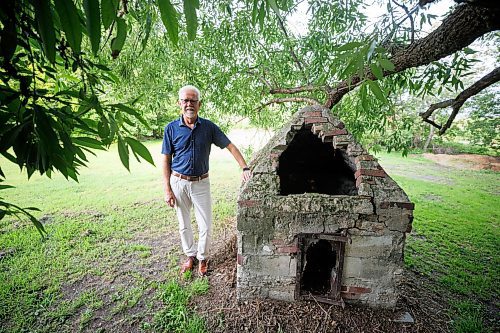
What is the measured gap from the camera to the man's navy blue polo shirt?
122 inches

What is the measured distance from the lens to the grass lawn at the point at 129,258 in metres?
2.97

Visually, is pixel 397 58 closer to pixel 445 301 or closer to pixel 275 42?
pixel 275 42

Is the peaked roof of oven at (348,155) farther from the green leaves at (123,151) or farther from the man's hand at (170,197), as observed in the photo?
the green leaves at (123,151)

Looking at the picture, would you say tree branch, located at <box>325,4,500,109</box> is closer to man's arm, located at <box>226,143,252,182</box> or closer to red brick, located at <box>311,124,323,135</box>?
red brick, located at <box>311,124,323,135</box>

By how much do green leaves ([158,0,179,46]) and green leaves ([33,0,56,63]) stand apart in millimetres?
229

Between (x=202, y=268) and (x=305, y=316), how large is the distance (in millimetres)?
1541

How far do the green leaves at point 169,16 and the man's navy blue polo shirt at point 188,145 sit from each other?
8.01 ft

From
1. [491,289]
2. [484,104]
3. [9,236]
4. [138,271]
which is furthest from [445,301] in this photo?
[484,104]

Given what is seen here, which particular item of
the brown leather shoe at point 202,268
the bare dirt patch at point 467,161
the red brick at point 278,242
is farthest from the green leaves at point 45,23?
the bare dirt patch at point 467,161

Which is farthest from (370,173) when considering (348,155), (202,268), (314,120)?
(202,268)

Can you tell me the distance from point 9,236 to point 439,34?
7.35 m

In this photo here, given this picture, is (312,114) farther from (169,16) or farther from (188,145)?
(169,16)

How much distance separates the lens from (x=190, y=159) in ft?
10.2

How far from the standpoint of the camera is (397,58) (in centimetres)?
271
